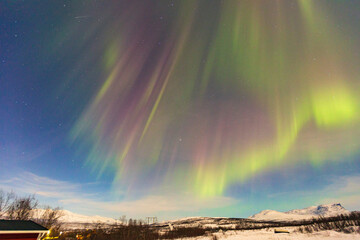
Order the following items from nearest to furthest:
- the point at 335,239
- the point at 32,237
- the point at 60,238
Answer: the point at 32,237, the point at 335,239, the point at 60,238

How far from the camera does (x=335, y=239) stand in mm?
28016

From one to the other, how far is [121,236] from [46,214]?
3292cm

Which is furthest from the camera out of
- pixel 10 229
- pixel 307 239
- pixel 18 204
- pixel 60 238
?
pixel 60 238

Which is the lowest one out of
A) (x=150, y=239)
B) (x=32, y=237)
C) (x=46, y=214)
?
(x=150, y=239)

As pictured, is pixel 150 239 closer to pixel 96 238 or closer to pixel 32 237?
pixel 96 238

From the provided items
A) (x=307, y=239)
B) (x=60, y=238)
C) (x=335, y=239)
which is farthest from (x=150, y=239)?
(x=335, y=239)

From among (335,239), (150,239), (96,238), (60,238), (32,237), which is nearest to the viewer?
(32,237)

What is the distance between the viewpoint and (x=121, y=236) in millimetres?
75688

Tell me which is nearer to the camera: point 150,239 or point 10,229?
point 10,229

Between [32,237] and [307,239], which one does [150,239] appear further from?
[32,237]

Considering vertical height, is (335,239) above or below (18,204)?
below

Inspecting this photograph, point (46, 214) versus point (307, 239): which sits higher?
point (46, 214)

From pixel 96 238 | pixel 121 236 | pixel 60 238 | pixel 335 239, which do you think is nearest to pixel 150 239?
pixel 121 236

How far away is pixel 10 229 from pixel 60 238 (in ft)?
145
